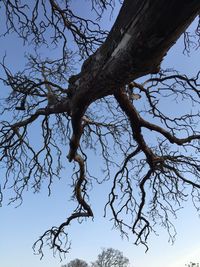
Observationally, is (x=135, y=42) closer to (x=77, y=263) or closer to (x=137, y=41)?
(x=137, y=41)

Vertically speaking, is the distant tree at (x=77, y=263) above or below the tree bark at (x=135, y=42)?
above

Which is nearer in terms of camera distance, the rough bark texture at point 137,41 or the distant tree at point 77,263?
the rough bark texture at point 137,41

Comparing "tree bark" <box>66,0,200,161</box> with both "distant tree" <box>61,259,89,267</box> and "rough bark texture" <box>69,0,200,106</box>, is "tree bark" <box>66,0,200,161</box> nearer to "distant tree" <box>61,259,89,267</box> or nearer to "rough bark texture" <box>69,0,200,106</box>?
"rough bark texture" <box>69,0,200,106</box>

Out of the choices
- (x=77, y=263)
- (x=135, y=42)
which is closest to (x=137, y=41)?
(x=135, y=42)

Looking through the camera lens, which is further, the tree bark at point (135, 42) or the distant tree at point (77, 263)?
the distant tree at point (77, 263)

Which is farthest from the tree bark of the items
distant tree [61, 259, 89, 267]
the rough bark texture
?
distant tree [61, 259, 89, 267]

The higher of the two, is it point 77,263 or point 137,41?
point 77,263

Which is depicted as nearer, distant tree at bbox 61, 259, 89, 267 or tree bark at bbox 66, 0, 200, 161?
tree bark at bbox 66, 0, 200, 161

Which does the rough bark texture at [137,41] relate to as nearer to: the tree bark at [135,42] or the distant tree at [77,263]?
the tree bark at [135,42]

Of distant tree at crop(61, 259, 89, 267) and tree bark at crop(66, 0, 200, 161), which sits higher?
distant tree at crop(61, 259, 89, 267)

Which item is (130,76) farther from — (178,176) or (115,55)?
(178,176)

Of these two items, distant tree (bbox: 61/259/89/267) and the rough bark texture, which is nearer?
the rough bark texture

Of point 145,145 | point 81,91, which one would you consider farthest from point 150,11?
point 145,145

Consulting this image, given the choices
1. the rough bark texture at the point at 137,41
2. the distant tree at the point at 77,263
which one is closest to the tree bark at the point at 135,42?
the rough bark texture at the point at 137,41
